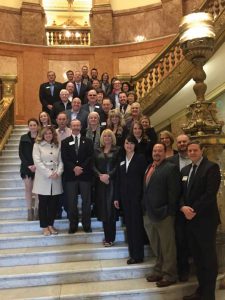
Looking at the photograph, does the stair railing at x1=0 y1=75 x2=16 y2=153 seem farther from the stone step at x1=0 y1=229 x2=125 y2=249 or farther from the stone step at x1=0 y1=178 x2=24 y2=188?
the stone step at x1=0 y1=229 x2=125 y2=249

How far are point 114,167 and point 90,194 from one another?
0.46 metres

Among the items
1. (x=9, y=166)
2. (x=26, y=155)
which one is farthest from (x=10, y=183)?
(x=26, y=155)

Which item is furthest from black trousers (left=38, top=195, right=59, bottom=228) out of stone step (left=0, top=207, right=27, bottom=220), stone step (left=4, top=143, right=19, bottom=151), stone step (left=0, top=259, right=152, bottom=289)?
stone step (left=4, top=143, right=19, bottom=151)

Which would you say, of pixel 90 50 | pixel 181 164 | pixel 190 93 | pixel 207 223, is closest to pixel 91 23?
pixel 90 50

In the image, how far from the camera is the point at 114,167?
454cm

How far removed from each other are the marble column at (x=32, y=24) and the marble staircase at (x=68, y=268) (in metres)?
7.16

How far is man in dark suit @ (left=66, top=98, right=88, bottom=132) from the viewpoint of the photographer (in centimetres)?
571

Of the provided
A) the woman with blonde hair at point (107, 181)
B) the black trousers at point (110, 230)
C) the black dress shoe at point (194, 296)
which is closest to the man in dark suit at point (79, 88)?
the woman with blonde hair at point (107, 181)

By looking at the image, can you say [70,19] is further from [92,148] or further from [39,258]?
[39,258]

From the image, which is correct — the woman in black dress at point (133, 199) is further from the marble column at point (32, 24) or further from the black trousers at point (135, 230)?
the marble column at point (32, 24)

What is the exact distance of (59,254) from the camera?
4391mm

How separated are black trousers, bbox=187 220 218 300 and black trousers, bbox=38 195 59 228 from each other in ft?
5.88

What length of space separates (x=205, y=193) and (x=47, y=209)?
1.99 meters

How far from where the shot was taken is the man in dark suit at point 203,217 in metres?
3.43
